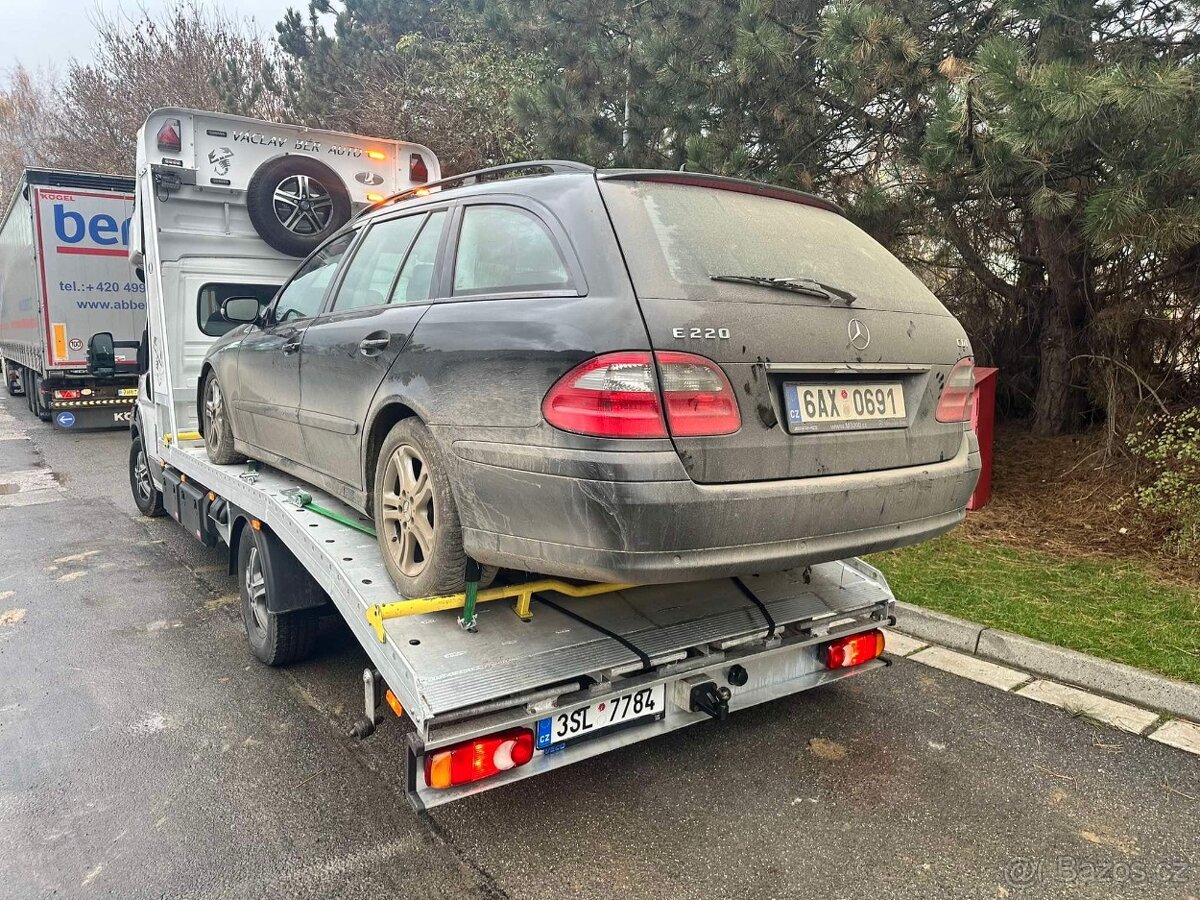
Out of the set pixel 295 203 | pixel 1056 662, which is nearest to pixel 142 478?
pixel 295 203

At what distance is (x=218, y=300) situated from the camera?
620 centimetres

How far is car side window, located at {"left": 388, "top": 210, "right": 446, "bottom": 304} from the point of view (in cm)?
325

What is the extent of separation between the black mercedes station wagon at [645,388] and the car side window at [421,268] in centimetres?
1

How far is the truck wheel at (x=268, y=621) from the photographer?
3949mm

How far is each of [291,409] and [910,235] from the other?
17.5ft

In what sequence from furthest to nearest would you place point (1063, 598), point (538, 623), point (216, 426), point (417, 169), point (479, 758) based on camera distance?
point (417, 169) → point (216, 426) → point (1063, 598) → point (538, 623) → point (479, 758)

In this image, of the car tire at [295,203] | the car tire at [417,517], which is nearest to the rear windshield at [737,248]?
the car tire at [417,517]

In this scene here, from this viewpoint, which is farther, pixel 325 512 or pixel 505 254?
pixel 325 512

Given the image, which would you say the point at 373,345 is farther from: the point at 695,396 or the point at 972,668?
the point at 972,668

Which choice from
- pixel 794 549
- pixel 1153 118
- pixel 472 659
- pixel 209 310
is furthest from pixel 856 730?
pixel 209 310

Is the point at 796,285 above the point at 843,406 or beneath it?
above

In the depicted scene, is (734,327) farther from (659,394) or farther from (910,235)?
(910,235)

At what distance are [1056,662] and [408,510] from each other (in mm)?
3246

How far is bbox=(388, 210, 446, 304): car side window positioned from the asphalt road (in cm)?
184
